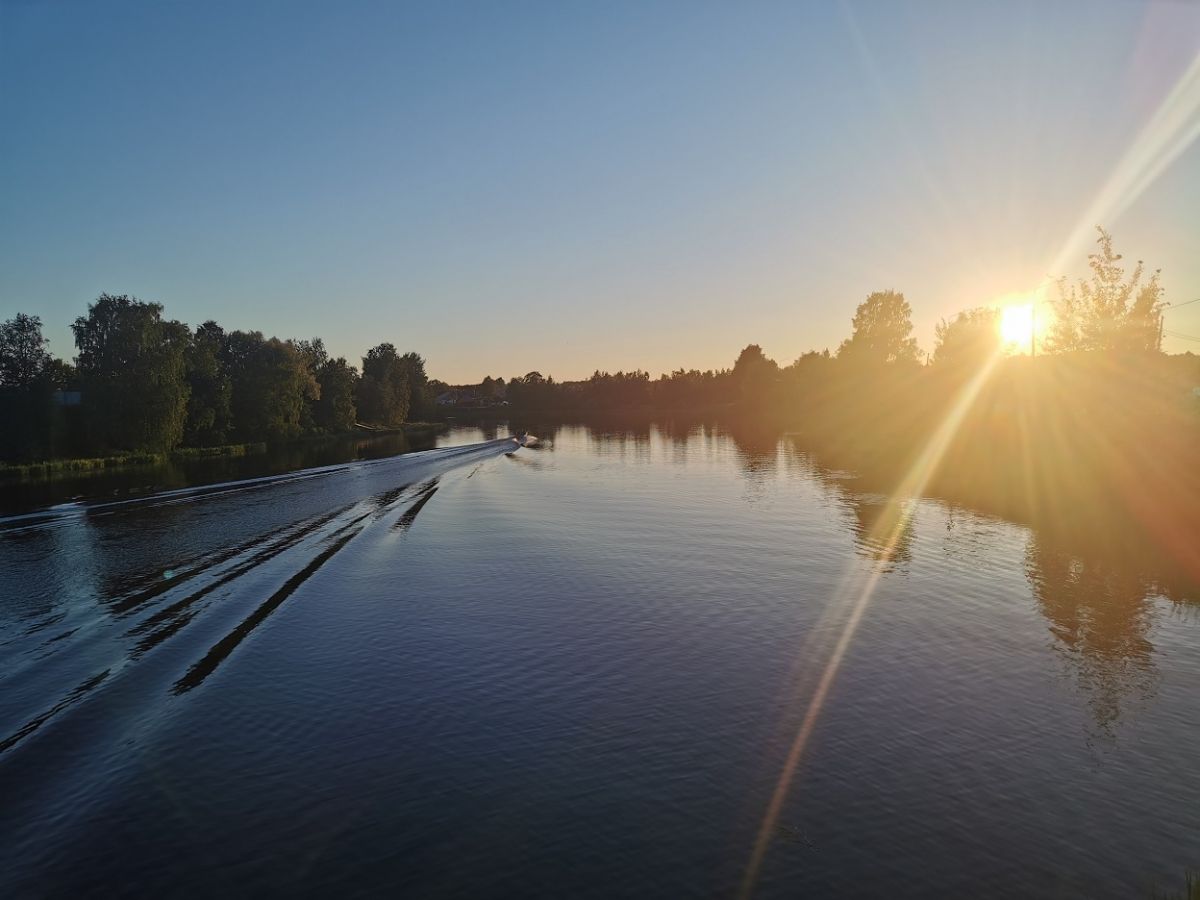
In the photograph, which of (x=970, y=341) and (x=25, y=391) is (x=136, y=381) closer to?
(x=25, y=391)

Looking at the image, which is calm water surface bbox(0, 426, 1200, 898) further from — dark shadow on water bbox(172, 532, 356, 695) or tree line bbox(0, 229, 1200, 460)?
tree line bbox(0, 229, 1200, 460)

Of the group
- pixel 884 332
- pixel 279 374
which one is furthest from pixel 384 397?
pixel 884 332

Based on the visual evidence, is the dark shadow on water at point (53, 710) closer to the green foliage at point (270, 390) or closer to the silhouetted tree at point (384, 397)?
the green foliage at point (270, 390)

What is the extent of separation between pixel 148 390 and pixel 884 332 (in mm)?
108882

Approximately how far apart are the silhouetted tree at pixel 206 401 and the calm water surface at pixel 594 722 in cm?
6773

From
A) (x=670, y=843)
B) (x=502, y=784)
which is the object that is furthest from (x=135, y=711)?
(x=670, y=843)

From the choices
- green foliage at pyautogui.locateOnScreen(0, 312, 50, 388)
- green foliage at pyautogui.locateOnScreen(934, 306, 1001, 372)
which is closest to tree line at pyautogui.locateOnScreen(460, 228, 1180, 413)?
green foliage at pyautogui.locateOnScreen(934, 306, 1001, 372)

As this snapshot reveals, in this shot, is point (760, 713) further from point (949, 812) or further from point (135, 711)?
point (135, 711)

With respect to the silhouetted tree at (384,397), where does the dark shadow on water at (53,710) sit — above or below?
below

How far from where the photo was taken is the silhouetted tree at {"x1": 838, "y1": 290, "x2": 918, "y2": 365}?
397 ft

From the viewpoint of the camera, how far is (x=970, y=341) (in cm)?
9456

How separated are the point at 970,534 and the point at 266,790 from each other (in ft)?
97.0

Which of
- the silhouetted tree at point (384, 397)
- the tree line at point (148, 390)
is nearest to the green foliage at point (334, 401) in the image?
the tree line at point (148, 390)

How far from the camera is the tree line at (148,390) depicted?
251ft
